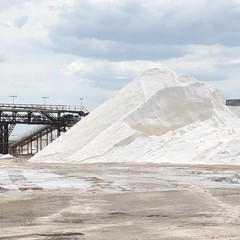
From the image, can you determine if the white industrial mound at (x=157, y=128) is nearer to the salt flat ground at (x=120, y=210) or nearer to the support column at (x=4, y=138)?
the support column at (x=4, y=138)

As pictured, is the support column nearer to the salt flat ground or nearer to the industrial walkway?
the industrial walkway

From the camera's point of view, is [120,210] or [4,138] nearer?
[120,210]

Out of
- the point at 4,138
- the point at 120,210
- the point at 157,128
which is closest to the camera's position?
the point at 120,210

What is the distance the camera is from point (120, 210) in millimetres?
15555

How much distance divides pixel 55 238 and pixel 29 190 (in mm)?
11321

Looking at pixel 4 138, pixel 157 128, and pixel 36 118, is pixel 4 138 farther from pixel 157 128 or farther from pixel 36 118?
pixel 157 128

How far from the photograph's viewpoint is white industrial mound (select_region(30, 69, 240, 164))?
46.8 metres

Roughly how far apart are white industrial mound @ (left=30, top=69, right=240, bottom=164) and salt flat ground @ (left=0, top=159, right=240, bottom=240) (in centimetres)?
2080

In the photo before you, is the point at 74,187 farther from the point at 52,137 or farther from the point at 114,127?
the point at 52,137

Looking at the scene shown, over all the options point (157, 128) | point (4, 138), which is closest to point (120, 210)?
point (157, 128)

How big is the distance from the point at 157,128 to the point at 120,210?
39.5 metres

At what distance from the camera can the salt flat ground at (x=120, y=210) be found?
11.6 meters

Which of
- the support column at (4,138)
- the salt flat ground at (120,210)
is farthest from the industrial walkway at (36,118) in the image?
the salt flat ground at (120,210)

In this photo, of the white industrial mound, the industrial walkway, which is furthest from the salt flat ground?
the industrial walkway
